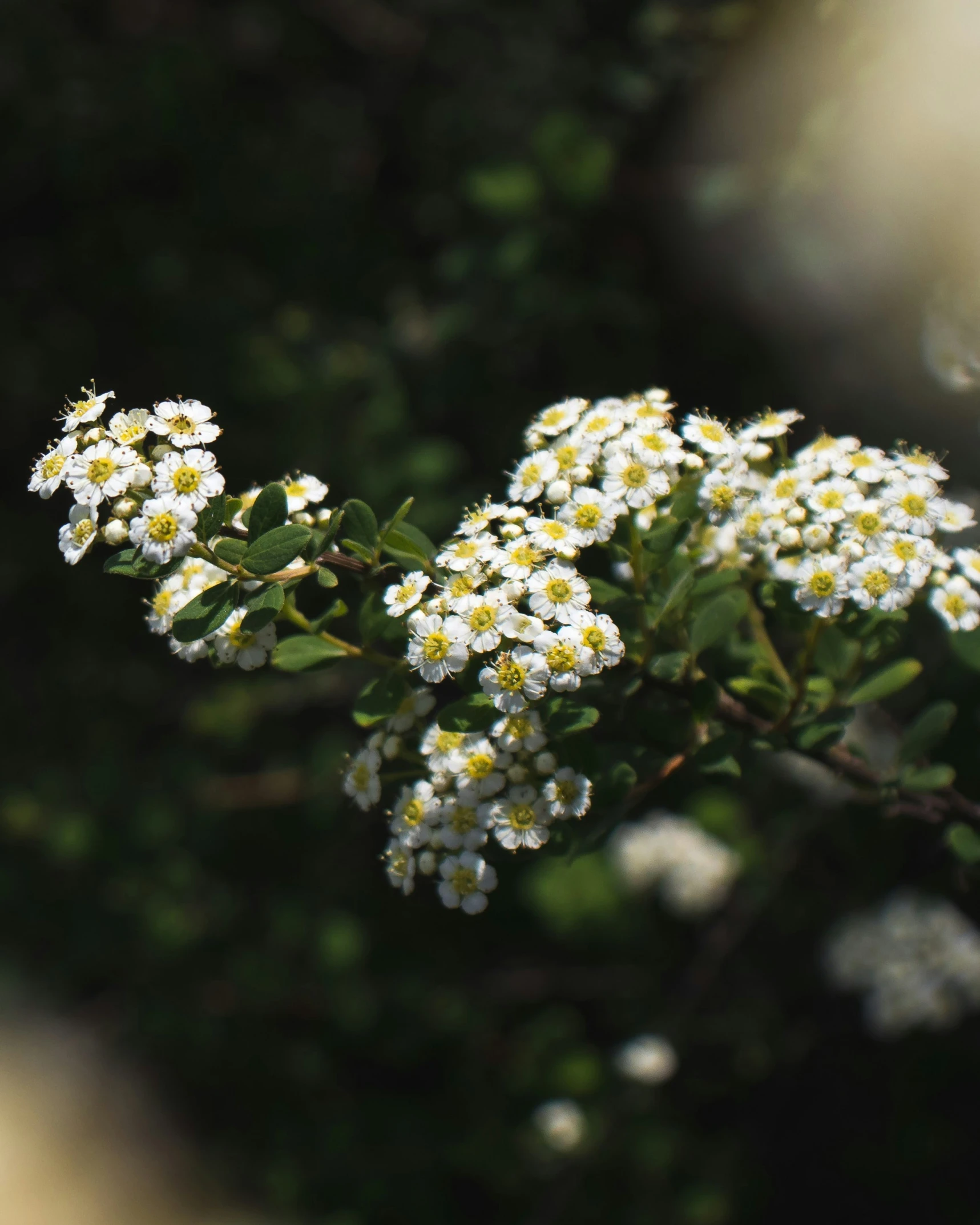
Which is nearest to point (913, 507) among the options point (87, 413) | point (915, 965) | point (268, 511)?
point (268, 511)

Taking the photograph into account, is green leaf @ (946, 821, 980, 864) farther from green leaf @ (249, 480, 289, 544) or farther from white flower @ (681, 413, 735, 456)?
green leaf @ (249, 480, 289, 544)

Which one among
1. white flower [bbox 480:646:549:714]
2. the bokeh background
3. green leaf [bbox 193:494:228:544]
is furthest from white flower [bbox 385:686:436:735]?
the bokeh background

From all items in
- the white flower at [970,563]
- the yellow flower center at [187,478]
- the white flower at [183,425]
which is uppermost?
the white flower at [970,563]


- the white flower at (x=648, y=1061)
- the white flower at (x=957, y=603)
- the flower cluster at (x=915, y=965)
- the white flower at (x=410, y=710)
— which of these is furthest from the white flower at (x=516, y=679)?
the white flower at (x=648, y=1061)

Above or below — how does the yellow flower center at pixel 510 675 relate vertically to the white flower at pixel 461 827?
above

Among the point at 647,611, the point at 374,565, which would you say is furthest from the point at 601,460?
the point at 374,565

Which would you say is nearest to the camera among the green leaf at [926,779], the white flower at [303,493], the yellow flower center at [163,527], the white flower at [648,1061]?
the yellow flower center at [163,527]

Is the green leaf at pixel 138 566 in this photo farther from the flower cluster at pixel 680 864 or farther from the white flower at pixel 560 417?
the flower cluster at pixel 680 864

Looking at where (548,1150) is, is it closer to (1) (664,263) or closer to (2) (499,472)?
(2) (499,472)
